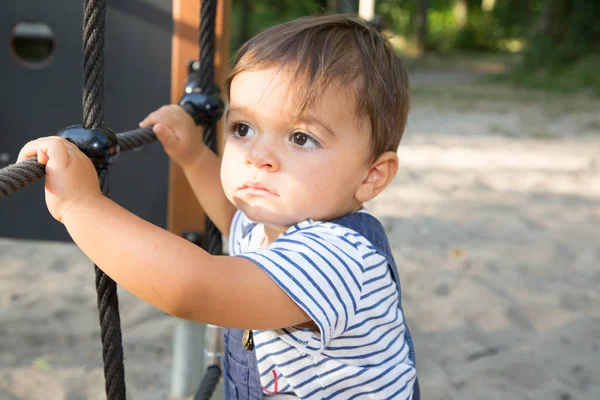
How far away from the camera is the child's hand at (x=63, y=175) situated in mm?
756

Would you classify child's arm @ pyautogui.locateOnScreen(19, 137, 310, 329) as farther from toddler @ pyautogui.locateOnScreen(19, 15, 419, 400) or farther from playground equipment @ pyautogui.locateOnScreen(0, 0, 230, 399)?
playground equipment @ pyautogui.locateOnScreen(0, 0, 230, 399)

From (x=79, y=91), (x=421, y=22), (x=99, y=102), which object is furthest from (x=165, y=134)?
(x=421, y=22)

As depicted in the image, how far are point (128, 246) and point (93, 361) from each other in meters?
1.16

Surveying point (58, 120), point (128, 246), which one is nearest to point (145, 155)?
point (58, 120)

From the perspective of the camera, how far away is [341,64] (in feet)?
2.96

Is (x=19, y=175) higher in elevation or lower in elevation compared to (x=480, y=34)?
higher

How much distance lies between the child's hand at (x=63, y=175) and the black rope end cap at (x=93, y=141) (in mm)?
18

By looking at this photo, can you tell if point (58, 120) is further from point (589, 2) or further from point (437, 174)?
point (589, 2)

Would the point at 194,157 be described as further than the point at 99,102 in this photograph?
Yes

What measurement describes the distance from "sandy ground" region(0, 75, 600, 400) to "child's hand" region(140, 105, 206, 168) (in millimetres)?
734

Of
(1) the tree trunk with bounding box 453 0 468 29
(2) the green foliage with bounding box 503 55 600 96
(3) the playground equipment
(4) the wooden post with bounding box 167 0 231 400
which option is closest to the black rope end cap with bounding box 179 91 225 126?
(3) the playground equipment

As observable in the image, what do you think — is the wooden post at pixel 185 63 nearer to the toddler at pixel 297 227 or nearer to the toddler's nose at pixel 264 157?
the toddler at pixel 297 227

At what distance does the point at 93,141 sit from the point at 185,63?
2.41 ft

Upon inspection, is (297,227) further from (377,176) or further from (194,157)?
(194,157)
